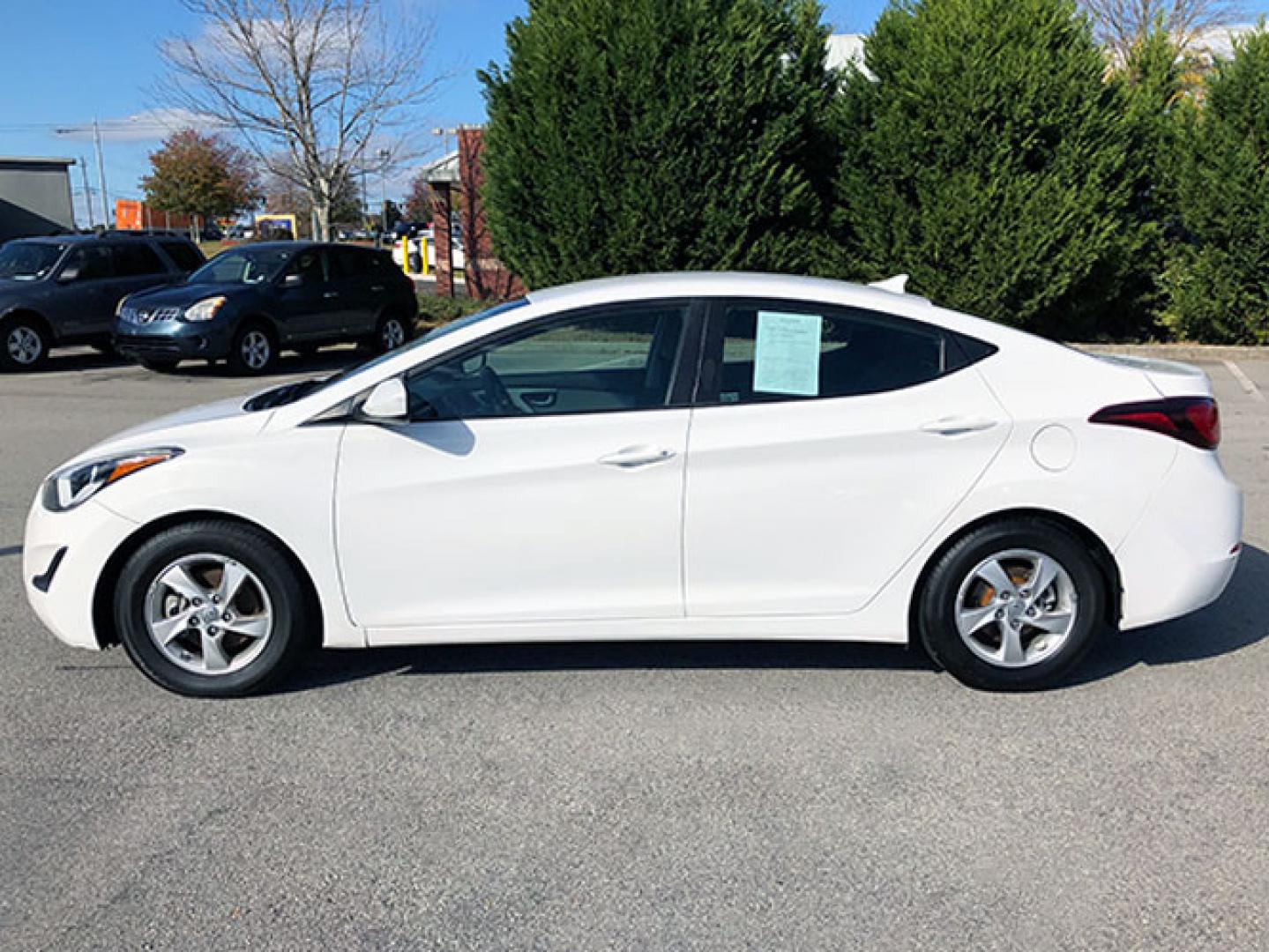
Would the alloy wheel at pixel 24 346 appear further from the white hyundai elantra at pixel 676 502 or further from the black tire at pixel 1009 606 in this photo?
the black tire at pixel 1009 606

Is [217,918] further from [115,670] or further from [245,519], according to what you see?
[115,670]

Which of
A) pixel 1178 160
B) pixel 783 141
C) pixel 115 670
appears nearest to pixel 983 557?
pixel 115 670

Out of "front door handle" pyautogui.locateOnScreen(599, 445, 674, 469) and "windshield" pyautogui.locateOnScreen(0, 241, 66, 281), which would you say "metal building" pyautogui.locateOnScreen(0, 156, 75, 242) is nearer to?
"windshield" pyautogui.locateOnScreen(0, 241, 66, 281)

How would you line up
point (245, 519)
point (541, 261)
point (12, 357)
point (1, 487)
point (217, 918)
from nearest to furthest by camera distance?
point (217, 918) < point (245, 519) < point (1, 487) < point (12, 357) < point (541, 261)

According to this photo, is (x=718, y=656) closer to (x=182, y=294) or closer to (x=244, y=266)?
(x=182, y=294)

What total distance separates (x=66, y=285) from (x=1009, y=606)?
557 inches

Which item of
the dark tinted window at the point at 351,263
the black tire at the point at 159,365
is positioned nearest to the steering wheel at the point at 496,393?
the black tire at the point at 159,365

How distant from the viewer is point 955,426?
13.5 feet

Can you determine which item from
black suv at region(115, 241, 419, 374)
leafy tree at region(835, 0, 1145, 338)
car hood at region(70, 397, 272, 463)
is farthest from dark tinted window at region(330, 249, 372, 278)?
car hood at region(70, 397, 272, 463)

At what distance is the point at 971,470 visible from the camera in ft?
13.5

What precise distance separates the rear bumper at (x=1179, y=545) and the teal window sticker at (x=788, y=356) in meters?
1.33

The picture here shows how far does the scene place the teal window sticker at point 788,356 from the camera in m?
4.18

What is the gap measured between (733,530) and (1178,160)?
1361 centimetres

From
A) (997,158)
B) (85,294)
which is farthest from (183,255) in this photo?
(997,158)
